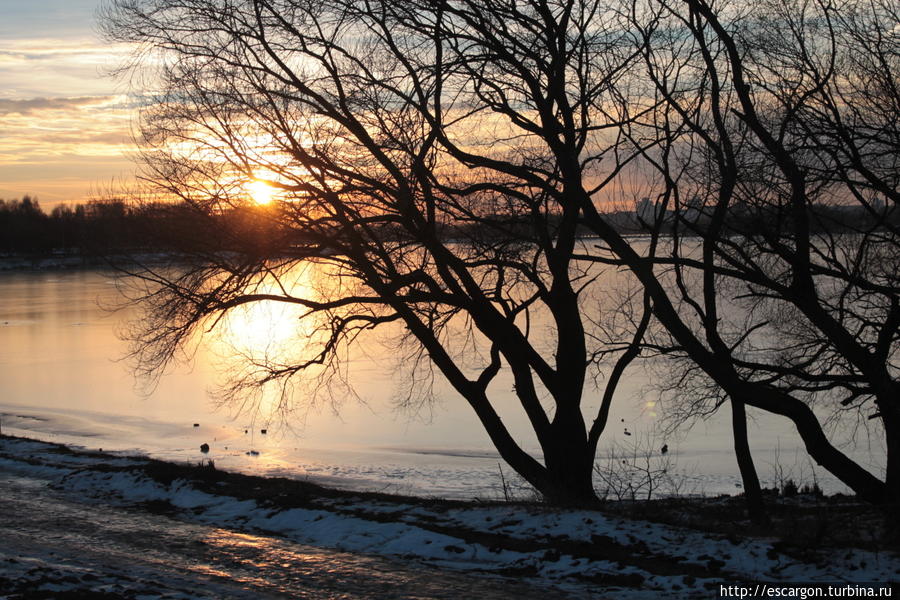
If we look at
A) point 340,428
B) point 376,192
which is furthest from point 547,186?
point 340,428

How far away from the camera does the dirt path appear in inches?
243

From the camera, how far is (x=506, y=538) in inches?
301

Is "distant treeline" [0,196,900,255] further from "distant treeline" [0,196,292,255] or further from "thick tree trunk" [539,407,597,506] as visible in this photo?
"thick tree trunk" [539,407,597,506]

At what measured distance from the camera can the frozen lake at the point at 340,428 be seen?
701 inches

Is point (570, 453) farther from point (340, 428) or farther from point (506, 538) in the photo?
point (340, 428)

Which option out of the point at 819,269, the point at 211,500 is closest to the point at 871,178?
the point at 819,269

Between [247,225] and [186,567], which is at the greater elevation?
[247,225]

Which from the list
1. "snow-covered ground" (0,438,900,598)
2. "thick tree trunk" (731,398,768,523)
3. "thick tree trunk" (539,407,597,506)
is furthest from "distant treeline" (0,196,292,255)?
"thick tree trunk" (731,398,768,523)

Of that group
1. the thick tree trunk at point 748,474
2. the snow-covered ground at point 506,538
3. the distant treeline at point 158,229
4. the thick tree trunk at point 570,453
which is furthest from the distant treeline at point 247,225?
the snow-covered ground at point 506,538

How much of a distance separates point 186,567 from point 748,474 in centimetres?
678

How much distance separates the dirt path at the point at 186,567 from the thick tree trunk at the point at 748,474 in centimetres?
493

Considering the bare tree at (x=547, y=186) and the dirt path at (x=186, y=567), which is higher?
the bare tree at (x=547, y=186)

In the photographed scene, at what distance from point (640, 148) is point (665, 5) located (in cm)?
175

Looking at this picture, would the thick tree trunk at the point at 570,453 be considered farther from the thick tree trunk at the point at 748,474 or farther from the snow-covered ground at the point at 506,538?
the snow-covered ground at the point at 506,538
